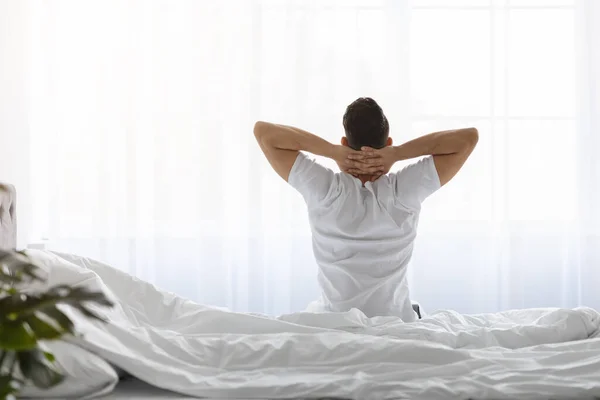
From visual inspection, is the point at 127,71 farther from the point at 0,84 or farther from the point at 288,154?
the point at 288,154

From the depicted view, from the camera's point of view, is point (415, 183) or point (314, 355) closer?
point (314, 355)

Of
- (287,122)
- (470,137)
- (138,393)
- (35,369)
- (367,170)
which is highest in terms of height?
(287,122)

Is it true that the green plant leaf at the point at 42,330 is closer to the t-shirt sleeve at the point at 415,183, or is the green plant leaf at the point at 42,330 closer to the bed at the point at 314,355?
the bed at the point at 314,355

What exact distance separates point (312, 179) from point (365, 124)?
234 mm

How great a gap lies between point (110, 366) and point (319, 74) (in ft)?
9.58

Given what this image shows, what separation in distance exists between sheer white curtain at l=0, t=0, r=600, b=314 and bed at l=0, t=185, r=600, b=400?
2320mm

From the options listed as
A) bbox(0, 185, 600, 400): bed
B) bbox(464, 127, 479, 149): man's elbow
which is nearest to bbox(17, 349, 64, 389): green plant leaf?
bbox(0, 185, 600, 400): bed

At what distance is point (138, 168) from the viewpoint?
14.0ft

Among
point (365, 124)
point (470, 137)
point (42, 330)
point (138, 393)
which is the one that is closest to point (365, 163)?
point (365, 124)

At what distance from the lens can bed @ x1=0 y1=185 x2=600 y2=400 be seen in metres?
1.45

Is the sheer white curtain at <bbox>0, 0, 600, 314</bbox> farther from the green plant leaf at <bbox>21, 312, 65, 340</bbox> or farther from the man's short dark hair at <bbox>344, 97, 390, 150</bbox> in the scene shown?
→ the green plant leaf at <bbox>21, 312, 65, 340</bbox>

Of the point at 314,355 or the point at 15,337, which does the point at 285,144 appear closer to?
the point at 314,355

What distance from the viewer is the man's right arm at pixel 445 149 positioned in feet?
7.97

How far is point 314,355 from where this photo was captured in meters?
1.58
